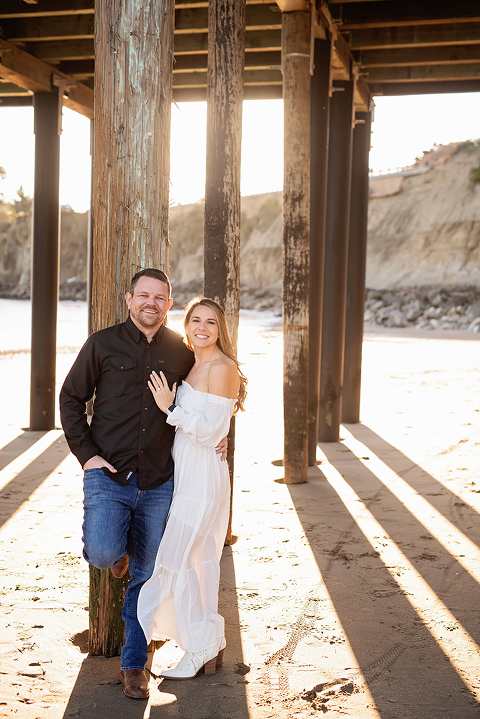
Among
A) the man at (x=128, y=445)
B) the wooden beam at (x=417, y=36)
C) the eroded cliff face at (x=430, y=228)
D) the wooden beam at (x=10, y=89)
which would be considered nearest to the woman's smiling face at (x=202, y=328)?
the man at (x=128, y=445)

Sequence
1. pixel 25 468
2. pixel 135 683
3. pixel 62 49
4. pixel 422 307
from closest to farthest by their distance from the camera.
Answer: pixel 135 683 → pixel 25 468 → pixel 62 49 → pixel 422 307

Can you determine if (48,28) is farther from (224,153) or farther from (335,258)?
(224,153)

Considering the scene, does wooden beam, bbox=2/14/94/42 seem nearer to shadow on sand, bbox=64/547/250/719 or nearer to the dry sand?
the dry sand

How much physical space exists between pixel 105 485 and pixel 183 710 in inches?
42.2

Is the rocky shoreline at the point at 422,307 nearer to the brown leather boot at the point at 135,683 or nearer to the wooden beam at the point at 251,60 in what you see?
the wooden beam at the point at 251,60

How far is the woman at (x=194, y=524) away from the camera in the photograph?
3574mm

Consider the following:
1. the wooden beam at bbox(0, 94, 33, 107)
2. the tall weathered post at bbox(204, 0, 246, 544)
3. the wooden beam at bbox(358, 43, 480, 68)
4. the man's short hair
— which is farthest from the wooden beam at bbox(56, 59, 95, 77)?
the man's short hair

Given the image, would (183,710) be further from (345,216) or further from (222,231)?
→ (345,216)

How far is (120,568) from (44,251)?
7.70 metres

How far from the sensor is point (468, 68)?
10.9 metres

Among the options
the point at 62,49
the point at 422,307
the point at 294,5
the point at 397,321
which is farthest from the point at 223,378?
the point at 422,307

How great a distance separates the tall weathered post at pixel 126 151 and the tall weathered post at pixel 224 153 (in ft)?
5.64

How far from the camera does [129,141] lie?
12.0 feet

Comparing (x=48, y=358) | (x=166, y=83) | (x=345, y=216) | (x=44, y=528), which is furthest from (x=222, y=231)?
(x=48, y=358)
